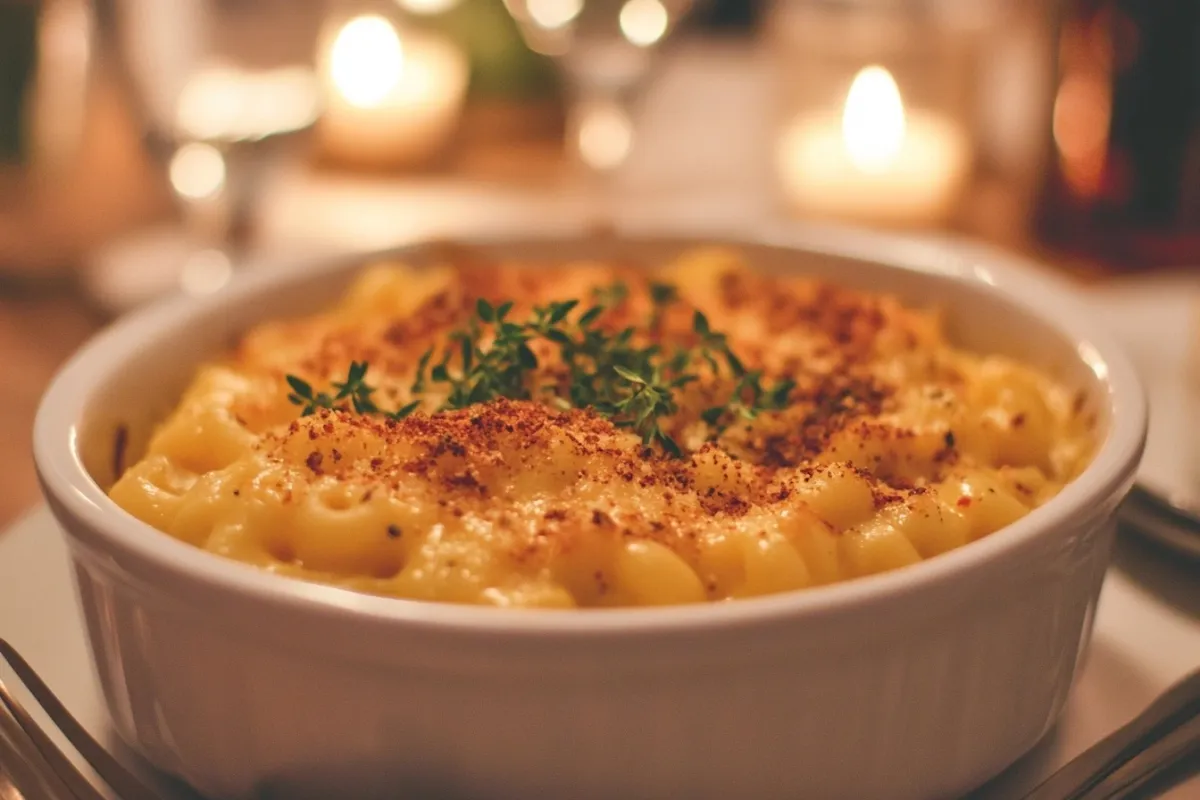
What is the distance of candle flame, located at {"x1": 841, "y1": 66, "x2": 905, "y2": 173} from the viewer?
236 centimetres

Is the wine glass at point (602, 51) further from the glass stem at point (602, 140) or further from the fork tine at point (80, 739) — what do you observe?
the fork tine at point (80, 739)

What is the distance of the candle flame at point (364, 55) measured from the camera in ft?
8.84

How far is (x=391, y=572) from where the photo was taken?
94 cm

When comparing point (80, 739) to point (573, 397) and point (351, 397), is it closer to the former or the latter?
point (351, 397)

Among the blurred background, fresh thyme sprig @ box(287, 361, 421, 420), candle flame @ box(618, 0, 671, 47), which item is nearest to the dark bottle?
the blurred background

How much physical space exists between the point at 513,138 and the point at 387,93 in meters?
0.34

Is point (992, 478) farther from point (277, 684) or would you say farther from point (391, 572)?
point (277, 684)

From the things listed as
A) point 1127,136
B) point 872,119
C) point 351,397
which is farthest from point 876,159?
point 351,397

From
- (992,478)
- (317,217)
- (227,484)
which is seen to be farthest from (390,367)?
(317,217)

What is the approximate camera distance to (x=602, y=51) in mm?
2287

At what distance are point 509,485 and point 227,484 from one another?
210mm

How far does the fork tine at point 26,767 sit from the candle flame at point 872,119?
1864 millimetres

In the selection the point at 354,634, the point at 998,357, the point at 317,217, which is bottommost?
the point at 317,217

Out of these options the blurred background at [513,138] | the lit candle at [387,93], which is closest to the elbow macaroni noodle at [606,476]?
the blurred background at [513,138]
